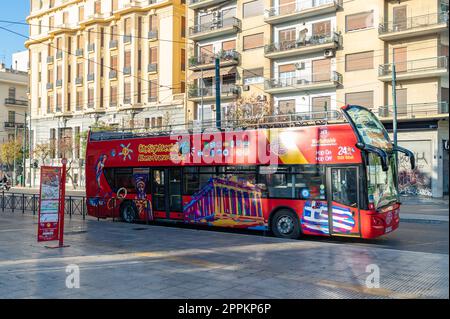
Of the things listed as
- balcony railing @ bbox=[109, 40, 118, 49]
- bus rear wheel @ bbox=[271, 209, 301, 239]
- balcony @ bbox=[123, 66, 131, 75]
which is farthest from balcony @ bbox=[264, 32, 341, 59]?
bus rear wheel @ bbox=[271, 209, 301, 239]

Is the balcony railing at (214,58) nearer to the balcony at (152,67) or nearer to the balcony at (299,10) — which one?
the balcony at (299,10)

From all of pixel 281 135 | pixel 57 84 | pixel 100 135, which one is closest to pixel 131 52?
pixel 57 84

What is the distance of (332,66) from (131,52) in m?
21.5

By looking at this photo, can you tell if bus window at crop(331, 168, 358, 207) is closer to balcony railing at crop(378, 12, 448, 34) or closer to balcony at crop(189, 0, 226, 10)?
balcony railing at crop(378, 12, 448, 34)

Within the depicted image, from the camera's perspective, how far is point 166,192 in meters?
15.8

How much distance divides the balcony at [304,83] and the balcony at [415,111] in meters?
4.09

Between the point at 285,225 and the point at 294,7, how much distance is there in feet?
88.3

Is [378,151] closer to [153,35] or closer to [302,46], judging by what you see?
[302,46]

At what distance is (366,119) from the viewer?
11977 mm

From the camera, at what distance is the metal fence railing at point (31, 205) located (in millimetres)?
19266

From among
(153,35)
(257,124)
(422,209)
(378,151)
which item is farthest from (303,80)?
(378,151)

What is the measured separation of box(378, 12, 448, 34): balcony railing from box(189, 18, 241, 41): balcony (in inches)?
488

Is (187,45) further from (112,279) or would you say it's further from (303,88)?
(112,279)

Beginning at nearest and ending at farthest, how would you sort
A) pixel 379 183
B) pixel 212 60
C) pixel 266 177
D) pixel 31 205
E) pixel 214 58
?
pixel 379 183, pixel 266 177, pixel 31 205, pixel 214 58, pixel 212 60
